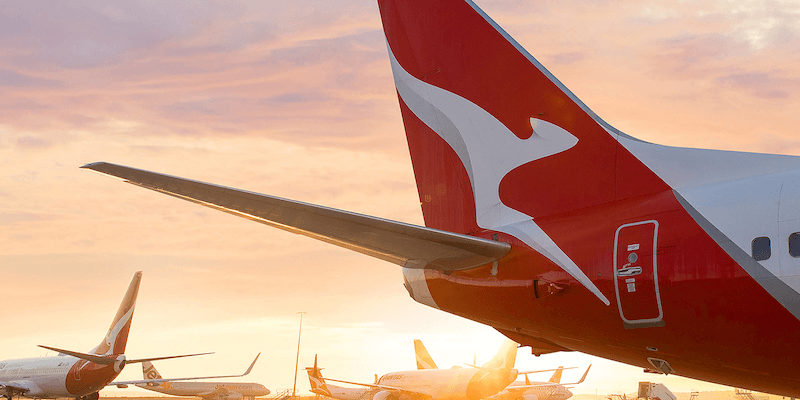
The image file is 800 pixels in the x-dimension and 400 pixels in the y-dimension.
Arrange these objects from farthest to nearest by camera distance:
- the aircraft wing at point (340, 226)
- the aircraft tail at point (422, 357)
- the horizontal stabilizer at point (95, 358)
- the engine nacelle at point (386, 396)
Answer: the aircraft tail at point (422, 357), the engine nacelle at point (386, 396), the horizontal stabilizer at point (95, 358), the aircraft wing at point (340, 226)

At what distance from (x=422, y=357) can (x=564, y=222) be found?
149ft

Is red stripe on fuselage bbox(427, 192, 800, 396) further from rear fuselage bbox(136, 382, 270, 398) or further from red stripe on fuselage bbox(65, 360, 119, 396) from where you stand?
rear fuselage bbox(136, 382, 270, 398)

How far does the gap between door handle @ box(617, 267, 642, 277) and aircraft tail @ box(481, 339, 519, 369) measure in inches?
1180

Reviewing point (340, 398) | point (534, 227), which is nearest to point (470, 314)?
point (534, 227)

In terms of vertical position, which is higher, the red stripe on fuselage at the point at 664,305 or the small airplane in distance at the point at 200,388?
the red stripe on fuselage at the point at 664,305

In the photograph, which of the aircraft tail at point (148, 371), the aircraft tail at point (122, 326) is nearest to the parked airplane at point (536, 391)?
the aircraft tail at point (122, 326)

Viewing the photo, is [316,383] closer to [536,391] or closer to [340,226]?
[536,391]

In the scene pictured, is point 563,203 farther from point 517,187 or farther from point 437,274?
point 437,274

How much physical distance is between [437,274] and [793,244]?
3853mm

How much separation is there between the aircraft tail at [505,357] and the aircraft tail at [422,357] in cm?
1409

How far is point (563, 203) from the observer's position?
768cm

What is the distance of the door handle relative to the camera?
6130 mm

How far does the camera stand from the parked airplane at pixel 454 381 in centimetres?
3625

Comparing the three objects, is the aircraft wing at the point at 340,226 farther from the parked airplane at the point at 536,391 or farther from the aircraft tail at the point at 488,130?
the parked airplane at the point at 536,391
